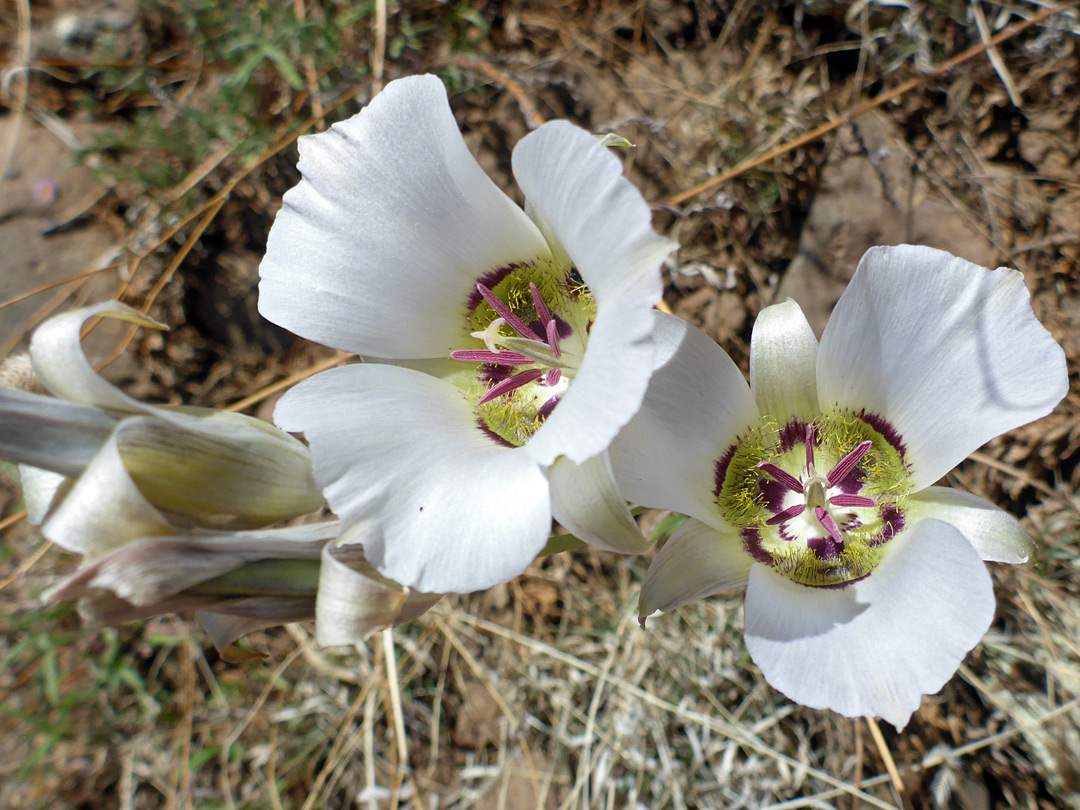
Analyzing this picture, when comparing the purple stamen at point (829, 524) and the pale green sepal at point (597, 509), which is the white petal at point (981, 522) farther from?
the pale green sepal at point (597, 509)

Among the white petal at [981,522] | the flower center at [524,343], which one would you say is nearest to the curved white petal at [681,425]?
the flower center at [524,343]

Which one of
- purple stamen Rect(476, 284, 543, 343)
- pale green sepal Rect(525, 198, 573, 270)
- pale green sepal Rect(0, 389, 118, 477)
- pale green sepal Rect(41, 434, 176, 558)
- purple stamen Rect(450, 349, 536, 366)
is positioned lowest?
purple stamen Rect(450, 349, 536, 366)

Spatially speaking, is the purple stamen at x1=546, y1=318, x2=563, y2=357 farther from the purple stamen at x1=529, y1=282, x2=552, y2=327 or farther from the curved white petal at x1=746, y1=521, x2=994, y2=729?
the curved white petal at x1=746, y1=521, x2=994, y2=729

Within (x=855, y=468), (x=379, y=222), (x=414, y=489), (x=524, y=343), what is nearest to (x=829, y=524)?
(x=855, y=468)

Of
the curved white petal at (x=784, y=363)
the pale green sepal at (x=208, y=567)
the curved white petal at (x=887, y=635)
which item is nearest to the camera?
the pale green sepal at (x=208, y=567)

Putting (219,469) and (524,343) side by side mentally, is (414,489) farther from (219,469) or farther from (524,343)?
(524,343)

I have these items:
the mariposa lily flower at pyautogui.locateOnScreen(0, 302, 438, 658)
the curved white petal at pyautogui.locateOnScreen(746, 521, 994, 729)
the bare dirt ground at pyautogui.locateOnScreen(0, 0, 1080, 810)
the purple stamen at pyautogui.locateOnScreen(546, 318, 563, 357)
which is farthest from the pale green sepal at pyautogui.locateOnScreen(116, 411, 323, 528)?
the bare dirt ground at pyautogui.locateOnScreen(0, 0, 1080, 810)
